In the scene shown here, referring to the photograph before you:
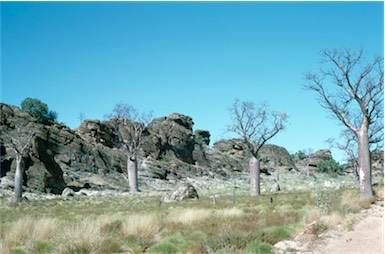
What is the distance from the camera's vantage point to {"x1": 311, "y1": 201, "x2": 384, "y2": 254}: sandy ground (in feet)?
27.2

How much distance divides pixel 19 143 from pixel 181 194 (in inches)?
507

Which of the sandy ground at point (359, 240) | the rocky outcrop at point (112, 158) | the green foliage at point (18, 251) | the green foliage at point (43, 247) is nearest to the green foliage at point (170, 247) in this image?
the green foliage at point (43, 247)

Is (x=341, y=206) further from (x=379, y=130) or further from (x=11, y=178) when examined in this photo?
(x=11, y=178)

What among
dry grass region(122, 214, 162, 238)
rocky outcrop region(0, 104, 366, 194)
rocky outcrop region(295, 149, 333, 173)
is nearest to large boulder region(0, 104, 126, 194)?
rocky outcrop region(0, 104, 366, 194)

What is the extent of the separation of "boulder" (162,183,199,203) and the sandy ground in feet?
50.7

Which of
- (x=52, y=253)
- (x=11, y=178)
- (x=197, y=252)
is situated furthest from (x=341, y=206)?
(x=11, y=178)

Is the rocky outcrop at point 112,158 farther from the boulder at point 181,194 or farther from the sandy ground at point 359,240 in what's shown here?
the sandy ground at point 359,240

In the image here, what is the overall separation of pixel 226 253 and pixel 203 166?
76456mm

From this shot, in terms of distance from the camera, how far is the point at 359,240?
919 centimetres

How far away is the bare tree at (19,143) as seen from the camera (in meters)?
28.1

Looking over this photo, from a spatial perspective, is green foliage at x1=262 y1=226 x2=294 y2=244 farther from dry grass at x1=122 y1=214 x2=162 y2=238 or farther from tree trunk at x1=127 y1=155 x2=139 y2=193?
tree trunk at x1=127 y1=155 x2=139 y2=193

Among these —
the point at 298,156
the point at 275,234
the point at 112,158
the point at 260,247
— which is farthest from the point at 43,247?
the point at 298,156

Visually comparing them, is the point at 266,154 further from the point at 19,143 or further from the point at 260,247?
the point at 260,247

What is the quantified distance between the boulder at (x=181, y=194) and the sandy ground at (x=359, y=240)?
50.7 feet
